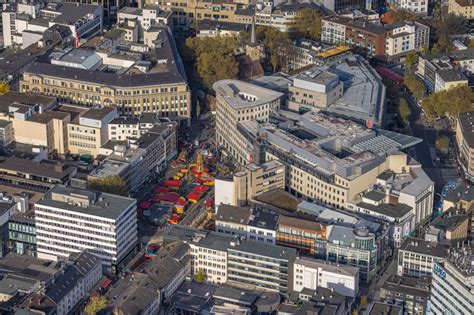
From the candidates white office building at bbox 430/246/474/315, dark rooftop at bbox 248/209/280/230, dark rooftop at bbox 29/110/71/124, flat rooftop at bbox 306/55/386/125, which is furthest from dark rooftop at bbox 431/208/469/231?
dark rooftop at bbox 29/110/71/124

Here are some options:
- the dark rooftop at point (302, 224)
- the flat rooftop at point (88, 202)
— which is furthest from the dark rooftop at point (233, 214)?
the flat rooftop at point (88, 202)

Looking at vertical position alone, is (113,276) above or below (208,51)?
below

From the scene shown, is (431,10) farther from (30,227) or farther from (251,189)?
(30,227)

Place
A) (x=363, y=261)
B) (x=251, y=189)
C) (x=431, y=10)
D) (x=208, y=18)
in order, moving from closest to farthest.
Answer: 1. (x=363, y=261)
2. (x=251, y=189)
3. (x=208, y=18)
4. (x=431, y=10)

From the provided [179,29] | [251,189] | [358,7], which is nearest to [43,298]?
[251,189]

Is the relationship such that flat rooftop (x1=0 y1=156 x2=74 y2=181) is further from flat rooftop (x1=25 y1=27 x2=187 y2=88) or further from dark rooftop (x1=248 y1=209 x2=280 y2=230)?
dark rooftop (x1=248 y1=209 x2=280 y2=230)

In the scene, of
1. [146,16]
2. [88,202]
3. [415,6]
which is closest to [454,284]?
[88,202]

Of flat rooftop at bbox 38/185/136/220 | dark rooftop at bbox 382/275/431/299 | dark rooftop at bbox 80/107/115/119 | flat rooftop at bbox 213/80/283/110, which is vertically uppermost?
flat rooftop at bbox 213/80/283/110
